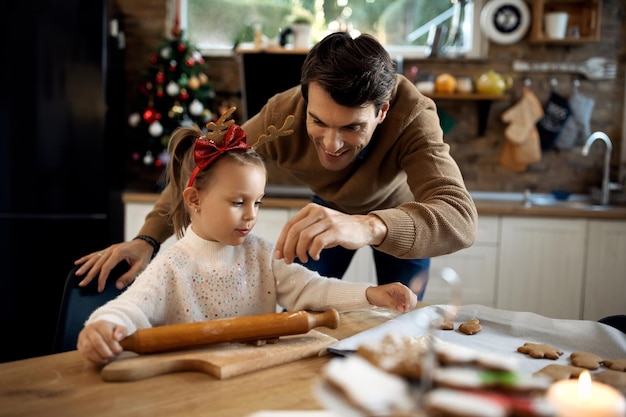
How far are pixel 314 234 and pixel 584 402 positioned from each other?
0.59 metres

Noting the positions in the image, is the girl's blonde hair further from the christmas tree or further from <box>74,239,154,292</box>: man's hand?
the christmas tree

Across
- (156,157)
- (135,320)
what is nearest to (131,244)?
(135,320)

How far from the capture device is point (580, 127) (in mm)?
4152


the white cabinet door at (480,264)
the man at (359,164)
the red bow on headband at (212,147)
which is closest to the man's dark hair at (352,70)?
the man at (359,164)

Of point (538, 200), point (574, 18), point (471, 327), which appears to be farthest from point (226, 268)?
point (574, 18)

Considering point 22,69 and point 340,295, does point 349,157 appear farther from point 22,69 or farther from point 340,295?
point 22,69

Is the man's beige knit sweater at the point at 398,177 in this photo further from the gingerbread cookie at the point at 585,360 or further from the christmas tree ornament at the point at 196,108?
the christmas tree ornament at the point at 196,108

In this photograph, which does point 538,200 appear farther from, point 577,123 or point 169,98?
point 169,98

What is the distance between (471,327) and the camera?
1382 mm

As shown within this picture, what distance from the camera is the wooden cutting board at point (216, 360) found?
1.10 meters

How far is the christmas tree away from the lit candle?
10.8ft

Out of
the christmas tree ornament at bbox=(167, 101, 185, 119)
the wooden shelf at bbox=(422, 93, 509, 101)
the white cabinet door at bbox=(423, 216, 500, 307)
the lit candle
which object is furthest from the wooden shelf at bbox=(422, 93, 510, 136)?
the lit candle

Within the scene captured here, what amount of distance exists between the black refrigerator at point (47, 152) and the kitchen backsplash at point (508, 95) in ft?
1.83

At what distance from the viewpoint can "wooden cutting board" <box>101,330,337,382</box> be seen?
110cm
